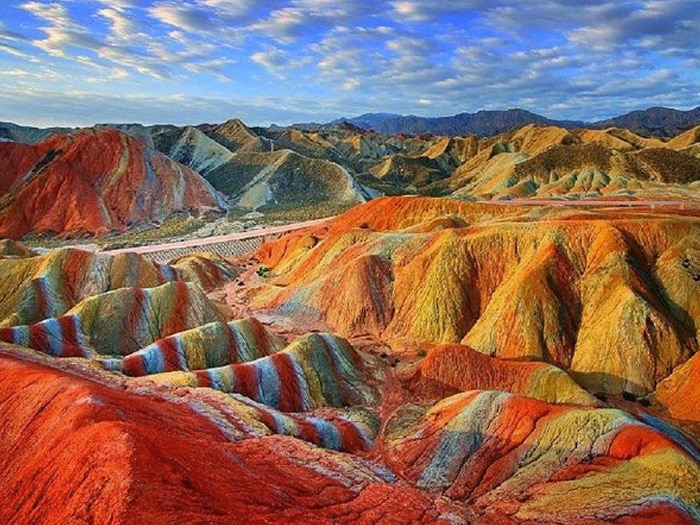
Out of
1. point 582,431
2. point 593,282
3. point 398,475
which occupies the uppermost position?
point 593,282

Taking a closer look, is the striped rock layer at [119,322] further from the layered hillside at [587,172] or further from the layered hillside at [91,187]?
the layered hillside at [587,172]

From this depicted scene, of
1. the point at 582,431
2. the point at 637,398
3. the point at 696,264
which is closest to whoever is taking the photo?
the point at 582,431

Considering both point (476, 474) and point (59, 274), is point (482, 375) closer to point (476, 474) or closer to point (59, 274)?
point (476, 474)

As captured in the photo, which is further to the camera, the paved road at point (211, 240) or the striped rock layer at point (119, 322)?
the paved road at point (211, 240)

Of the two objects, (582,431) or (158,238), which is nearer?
(582,431)

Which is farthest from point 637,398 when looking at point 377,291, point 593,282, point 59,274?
point 59,274

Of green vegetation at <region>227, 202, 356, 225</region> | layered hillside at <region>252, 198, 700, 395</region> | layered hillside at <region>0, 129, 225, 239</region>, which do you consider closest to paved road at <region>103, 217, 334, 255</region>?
green vegetation at <region>227, 202, 356, 225</region>

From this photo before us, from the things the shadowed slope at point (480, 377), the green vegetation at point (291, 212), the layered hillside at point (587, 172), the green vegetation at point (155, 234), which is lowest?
the green vegetation at point (155, 234)

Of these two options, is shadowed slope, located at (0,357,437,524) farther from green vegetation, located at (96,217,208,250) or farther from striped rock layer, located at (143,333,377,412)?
green vegetation, located at (96,217,208,250)

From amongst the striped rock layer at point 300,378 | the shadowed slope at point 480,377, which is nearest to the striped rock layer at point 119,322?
the striped rock layer at point 300,378
